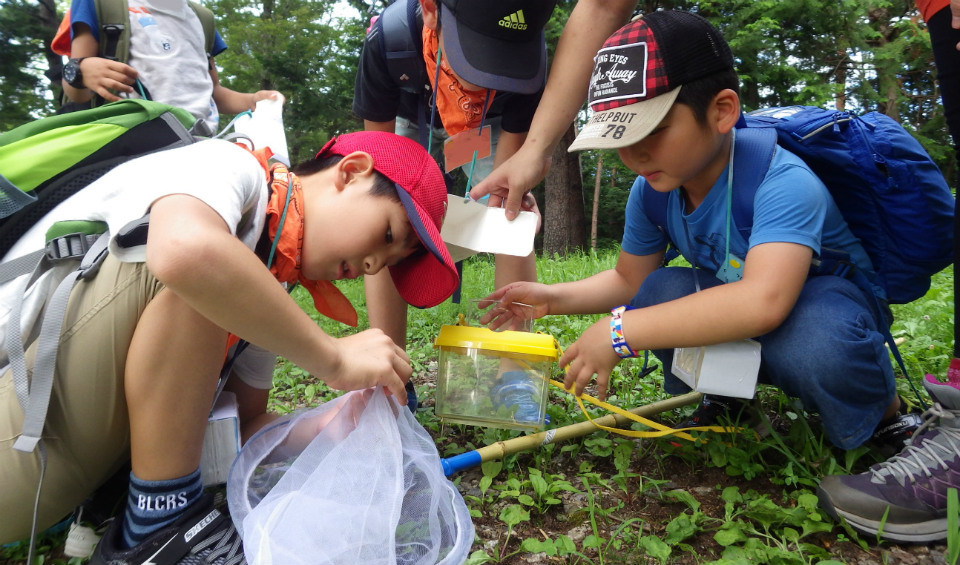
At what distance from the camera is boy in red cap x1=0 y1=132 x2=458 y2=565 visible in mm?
1058

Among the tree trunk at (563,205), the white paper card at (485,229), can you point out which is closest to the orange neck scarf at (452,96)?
the white paper card at (485,229)

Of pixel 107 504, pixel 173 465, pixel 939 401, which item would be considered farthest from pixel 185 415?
pixel 939 401

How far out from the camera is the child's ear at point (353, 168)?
137cm

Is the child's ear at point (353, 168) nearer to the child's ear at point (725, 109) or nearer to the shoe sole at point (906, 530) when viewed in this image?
the child's ear at point (725, 109)

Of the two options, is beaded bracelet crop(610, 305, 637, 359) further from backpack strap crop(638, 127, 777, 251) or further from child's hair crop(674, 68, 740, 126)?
child's hair crop(674, 68, 740, 126)

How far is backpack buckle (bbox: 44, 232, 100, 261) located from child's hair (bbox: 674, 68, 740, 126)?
1.29 meters

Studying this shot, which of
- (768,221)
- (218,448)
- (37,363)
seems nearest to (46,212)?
(37,363)

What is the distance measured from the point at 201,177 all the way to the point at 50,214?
0.38 meters

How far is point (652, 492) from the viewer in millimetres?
1474

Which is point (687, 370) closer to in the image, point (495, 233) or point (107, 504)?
point (495, 233)

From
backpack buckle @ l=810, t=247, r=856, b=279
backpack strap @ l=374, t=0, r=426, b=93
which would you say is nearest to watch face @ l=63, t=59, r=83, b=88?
backpack strap @ l=374, t=0, r=426, b=93

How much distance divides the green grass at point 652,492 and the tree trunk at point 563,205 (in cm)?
621

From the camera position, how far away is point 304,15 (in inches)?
552

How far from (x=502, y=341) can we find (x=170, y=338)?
0.73 metres
